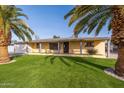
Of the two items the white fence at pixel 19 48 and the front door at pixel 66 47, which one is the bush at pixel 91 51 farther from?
the white fence at pixel 19 48

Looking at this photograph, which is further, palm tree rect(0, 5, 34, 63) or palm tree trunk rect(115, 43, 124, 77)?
palm tree rect(0, 5, 34, 63)

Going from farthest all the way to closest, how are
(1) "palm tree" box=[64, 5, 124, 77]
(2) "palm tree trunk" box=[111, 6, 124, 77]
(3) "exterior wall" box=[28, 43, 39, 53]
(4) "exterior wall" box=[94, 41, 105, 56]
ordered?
(3) "exterior wall" box=[28, 43, 39, 53] < (4) "exterior wall" box=[94, 41, 105, 56] < (1) "palm tree" box=[64, 5, 124, 77] < (2) "palm tree trunk" box=[111, 6, 124, 77]

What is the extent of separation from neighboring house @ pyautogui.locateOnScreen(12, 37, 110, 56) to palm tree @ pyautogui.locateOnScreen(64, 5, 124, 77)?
34.4ft

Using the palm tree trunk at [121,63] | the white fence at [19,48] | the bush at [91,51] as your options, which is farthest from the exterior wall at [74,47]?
the palm tree trunk at [121,63]

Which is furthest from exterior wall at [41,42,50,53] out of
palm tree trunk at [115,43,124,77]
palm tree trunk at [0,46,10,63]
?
palm tree trunk at [115,43,124,77]

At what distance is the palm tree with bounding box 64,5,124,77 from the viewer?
8875 millimetres

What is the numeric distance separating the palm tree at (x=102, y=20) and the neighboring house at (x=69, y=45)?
10.5 meters

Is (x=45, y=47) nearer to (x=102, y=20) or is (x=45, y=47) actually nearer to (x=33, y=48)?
(x=33, y=48)

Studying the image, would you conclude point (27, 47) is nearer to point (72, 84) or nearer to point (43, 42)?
point (43, 42)

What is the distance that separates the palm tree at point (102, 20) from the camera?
8875mm

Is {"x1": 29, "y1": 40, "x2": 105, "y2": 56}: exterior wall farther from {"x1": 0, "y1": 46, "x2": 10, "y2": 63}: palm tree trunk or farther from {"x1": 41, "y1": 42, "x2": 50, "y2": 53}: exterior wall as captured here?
{"x1": 0, "y1": 46, "x2": 10, "y2": 63}: palm tree trunk

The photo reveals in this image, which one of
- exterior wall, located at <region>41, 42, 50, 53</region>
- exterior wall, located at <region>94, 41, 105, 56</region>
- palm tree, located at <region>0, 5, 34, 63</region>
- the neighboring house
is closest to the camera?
palm tree, located at <region>0, 5, 34, 63</region>
